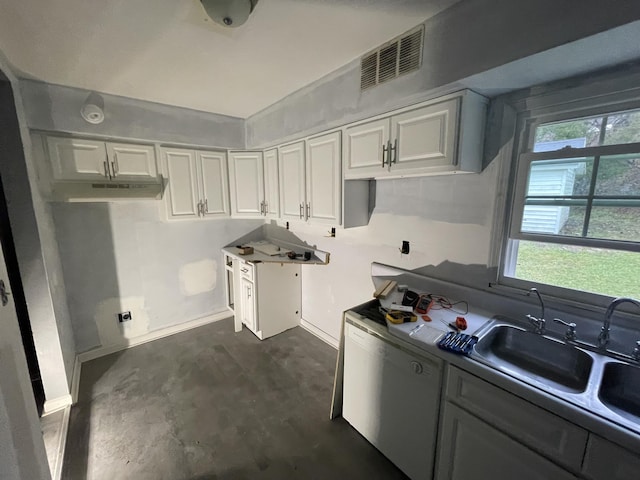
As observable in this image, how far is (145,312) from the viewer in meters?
2.95

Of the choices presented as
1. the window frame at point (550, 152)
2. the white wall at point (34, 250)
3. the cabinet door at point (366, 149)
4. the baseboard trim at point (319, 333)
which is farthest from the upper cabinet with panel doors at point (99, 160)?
the window frame at point (550, 152)

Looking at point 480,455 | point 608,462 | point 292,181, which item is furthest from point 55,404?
point 608,462

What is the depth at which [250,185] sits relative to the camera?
3078 millimetres

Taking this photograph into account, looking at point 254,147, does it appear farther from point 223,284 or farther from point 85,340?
point 85,340

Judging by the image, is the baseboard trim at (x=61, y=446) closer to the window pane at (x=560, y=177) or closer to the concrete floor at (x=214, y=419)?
the concrete floor at (x=214, y=419)

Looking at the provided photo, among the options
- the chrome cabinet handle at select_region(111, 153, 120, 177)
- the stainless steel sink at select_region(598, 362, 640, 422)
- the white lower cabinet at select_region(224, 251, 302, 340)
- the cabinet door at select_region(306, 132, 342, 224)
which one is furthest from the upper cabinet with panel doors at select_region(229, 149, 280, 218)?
the stainless steel sink at select_region(598, 362, 640, 422)

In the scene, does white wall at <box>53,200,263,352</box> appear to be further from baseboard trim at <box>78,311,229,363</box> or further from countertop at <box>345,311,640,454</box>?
countertop at <box>345,311,640,454</box>

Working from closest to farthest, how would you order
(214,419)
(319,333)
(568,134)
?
(568,134) < (214,419) < (319,333)

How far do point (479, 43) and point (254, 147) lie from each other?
2.31 metres

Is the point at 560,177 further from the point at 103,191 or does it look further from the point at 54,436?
the point at 54,436

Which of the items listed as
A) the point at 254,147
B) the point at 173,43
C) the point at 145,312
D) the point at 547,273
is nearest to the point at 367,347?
the point at 547,273

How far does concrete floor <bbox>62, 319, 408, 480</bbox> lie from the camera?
64.0 inches

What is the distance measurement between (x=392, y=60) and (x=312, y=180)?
3.53ft

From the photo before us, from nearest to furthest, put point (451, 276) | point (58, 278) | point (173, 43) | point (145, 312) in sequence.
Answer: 1. point (173, 43)
2. point (451, 276)
3. point (58, 278)
4. point (145, 312)
